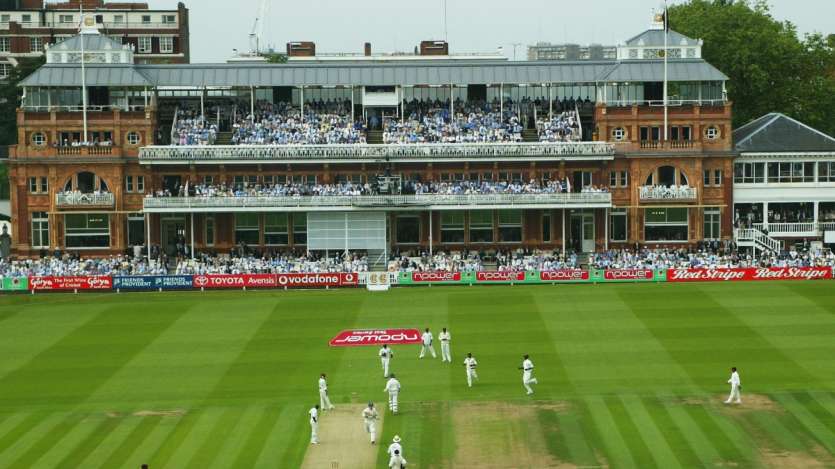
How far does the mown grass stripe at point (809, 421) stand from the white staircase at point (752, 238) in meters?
32.1

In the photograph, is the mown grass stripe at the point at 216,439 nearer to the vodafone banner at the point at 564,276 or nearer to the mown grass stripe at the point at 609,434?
the mown grass stripe at the point at 609,434

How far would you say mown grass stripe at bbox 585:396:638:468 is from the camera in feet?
128

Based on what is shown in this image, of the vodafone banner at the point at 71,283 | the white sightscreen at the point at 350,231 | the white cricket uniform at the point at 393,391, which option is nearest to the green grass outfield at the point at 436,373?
the white cricket uniform at the point at 393,391

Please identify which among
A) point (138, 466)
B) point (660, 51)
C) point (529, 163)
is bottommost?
point (138, 466)

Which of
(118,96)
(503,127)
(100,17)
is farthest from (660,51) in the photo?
(100,17)

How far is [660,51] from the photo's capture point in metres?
80.4

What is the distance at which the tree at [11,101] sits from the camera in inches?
4341

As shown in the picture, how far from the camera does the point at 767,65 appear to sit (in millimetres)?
96875

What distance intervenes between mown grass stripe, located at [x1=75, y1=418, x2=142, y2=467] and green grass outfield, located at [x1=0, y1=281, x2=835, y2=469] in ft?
0.19

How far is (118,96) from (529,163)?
22775 mm

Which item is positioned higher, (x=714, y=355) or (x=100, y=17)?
(x=100, y=17)

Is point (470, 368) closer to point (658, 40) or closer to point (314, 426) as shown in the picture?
point (314, 426)

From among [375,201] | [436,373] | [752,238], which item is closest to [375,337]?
[436,373]

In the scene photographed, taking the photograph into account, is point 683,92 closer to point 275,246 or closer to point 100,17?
point 275,246
